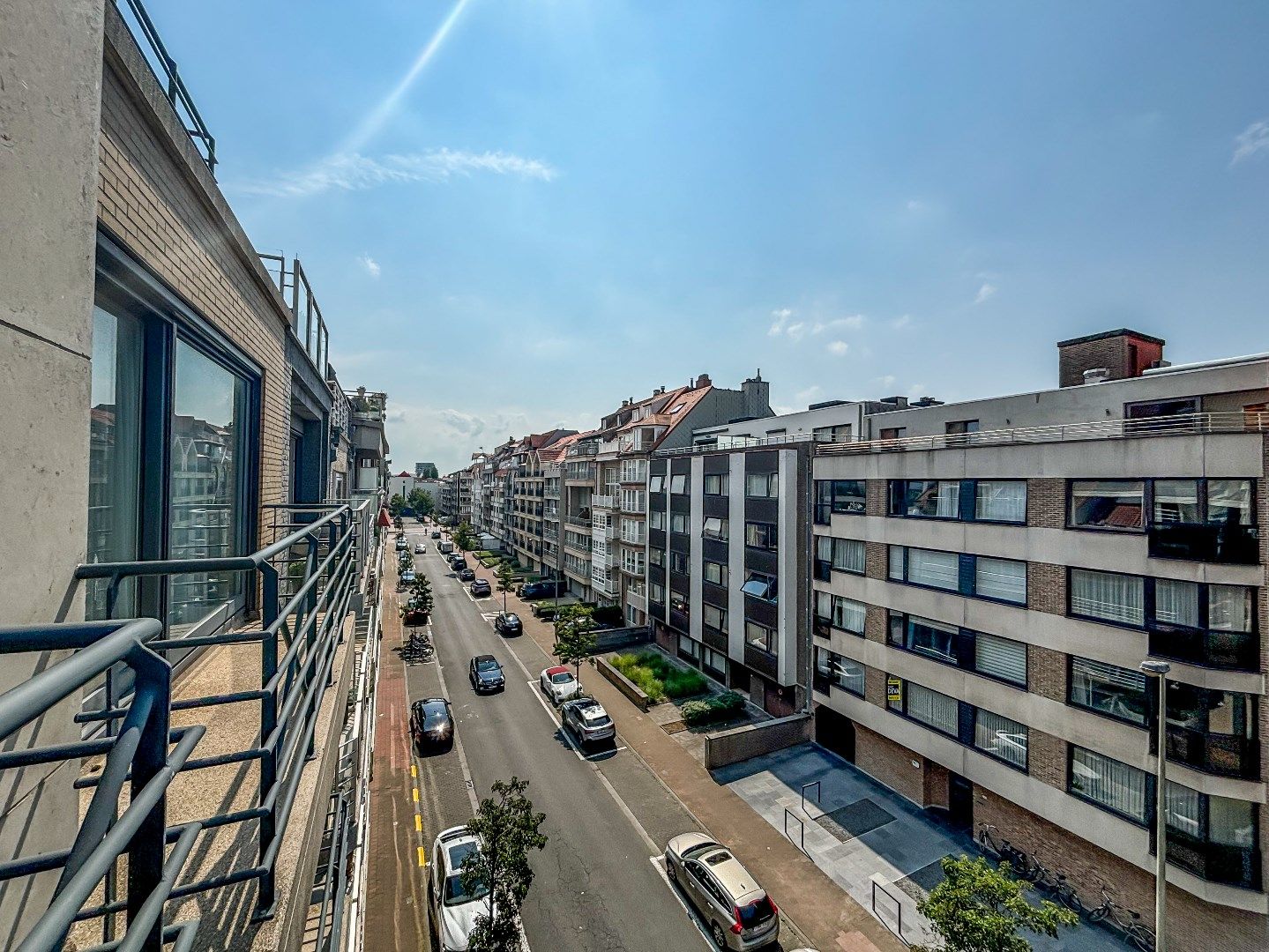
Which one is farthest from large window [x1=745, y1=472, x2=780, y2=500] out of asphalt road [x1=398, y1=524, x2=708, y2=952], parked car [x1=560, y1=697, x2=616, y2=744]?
asphalt road [x1=398, y1=524, x2=708, y2=952]

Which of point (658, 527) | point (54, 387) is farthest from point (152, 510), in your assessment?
point (658, 527)

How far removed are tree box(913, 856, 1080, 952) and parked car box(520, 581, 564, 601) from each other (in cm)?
3744

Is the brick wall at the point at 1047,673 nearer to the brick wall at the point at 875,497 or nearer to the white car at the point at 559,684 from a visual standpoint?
the brick wall at the point at 875,497

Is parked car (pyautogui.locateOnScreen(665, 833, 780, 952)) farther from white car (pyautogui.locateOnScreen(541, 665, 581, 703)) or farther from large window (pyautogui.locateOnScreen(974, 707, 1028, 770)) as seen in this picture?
white car (pyautogui.locateOnScreen(541, 665, 581, 703))

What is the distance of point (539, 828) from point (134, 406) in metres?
16.6

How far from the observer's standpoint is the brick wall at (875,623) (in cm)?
1980

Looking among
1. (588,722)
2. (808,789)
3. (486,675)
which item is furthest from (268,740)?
(486,675)

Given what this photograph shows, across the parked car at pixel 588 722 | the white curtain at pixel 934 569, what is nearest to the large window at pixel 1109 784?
the white curtain at pixel 934 569

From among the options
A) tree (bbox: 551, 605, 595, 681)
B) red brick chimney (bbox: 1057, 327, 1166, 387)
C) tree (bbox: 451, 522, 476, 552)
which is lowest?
tree (bbox: 551, 605, 595, 681)

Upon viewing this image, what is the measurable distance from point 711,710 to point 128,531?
23.0 metres

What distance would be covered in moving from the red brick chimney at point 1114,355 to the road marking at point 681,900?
2065 centimetres

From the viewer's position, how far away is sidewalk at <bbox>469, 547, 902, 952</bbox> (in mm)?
13695

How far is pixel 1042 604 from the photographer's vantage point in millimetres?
15297

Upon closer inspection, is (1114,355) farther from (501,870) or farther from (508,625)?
(508,625)
